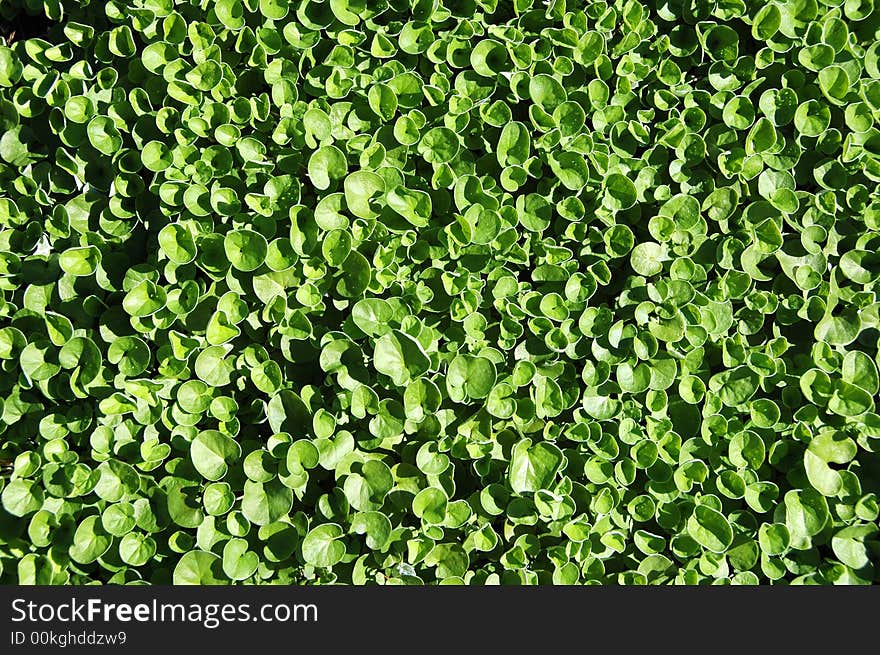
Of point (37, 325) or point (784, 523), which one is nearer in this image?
point (784, 523)

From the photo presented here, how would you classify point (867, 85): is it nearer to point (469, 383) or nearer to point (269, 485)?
A: point (469, 383)

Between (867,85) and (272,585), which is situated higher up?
(867,85)

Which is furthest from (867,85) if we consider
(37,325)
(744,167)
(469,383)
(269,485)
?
(37,325)

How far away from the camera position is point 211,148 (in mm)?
1882

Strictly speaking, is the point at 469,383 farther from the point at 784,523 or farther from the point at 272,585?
the point at 784,523

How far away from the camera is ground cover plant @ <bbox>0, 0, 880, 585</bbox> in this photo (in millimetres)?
1772

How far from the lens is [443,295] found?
1.84 m

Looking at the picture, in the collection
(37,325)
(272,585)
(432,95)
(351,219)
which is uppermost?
(432,95)

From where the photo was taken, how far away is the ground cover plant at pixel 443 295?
5.82 feet

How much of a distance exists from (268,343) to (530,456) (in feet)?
2.42

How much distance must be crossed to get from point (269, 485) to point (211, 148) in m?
0.89

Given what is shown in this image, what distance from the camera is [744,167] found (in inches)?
74.4

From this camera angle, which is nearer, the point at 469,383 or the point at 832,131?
the point at 469,383

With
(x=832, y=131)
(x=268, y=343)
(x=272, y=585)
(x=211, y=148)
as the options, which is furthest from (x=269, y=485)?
(x=832, y=131)
